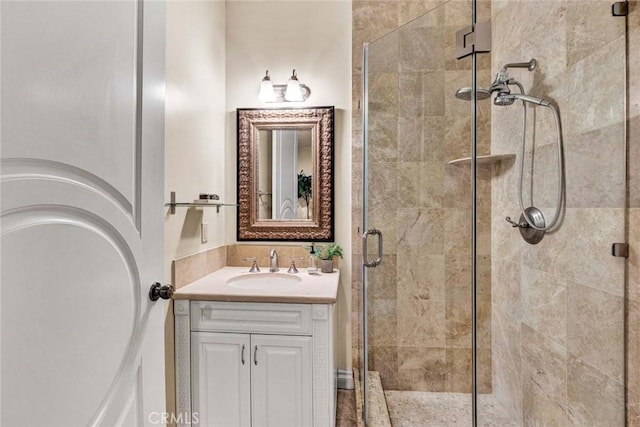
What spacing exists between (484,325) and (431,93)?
1.12 m

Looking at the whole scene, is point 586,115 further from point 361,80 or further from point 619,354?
point 361,80

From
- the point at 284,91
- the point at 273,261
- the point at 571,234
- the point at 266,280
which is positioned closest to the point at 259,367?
the point at 266,280

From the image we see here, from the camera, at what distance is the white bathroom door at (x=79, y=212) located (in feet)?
1.83

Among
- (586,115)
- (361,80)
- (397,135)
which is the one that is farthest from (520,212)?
(361,80)

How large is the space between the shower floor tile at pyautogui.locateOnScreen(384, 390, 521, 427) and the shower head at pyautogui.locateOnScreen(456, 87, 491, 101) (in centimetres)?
125

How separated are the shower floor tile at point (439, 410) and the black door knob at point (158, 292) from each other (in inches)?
51.0

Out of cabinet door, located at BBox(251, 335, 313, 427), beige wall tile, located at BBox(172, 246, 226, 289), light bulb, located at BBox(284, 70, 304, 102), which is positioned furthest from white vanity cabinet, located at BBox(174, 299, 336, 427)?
light bulb, located at BBox(284, 70, 304, 102)

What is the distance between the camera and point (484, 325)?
1.48 m

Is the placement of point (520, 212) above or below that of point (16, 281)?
above

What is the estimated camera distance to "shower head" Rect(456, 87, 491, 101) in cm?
143

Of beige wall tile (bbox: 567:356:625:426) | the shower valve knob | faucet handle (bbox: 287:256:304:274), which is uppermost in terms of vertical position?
the shower valve knob

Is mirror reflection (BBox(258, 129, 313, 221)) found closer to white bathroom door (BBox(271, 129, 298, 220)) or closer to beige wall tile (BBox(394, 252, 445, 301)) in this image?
white bathroom door (BBox(271, 129, 298, 220))

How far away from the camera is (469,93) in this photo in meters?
1.47

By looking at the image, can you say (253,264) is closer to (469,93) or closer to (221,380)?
(221,380)
